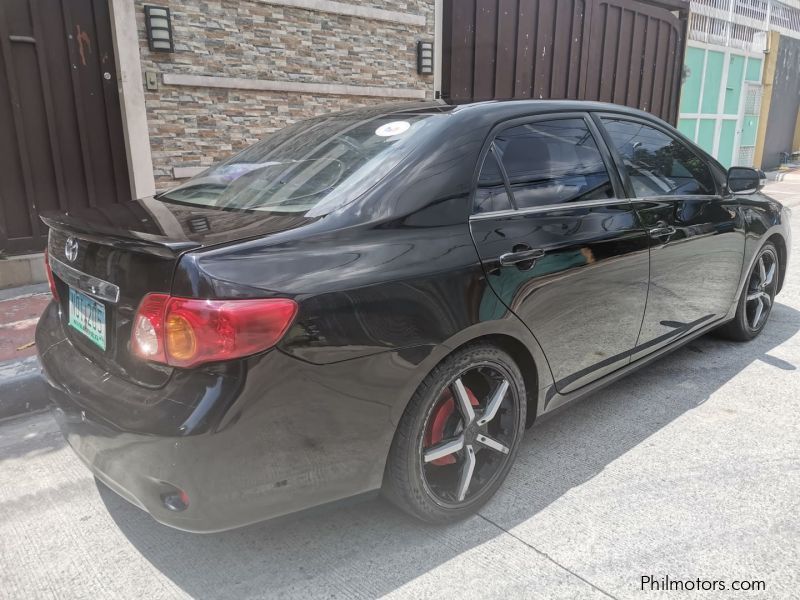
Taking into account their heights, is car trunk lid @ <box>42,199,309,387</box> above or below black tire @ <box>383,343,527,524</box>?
above

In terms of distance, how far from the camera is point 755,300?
4430mm

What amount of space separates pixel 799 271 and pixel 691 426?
14.4 feet

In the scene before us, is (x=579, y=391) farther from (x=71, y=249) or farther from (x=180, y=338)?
(x=71, y=249)

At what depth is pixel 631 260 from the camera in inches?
120

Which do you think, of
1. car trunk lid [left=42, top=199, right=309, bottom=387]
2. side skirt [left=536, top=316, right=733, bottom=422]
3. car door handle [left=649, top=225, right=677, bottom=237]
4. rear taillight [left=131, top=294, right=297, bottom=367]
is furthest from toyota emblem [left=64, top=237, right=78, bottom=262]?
car door handle [left=649, top=225, right=677, bottom=237]

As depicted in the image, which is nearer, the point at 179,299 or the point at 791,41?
the point at 179,299

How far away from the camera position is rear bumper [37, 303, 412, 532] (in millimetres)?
1785

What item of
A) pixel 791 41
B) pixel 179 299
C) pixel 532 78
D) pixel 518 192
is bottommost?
pixel 179 299

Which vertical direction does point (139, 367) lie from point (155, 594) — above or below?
above

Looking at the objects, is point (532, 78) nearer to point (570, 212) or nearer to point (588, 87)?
point (588, 87)

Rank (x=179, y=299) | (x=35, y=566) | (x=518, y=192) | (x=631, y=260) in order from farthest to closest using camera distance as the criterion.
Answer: (x=631, y=260) → (x=518, y=192) → (x=35, y=566) → (x=179, y=299)

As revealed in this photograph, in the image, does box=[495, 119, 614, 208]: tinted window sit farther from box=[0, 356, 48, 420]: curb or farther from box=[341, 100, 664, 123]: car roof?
box=[0, 356, 48, 420]: curb

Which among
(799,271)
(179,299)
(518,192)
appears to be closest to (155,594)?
(179,299)

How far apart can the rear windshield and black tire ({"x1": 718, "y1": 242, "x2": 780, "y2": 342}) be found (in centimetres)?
288
